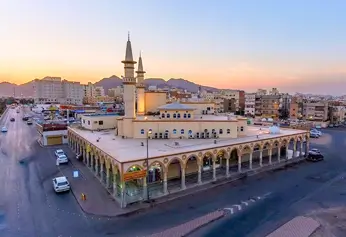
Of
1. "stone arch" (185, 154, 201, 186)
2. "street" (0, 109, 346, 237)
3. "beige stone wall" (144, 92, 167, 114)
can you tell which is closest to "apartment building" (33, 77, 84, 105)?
"beige stone wall" (144, 92, 167, 114)

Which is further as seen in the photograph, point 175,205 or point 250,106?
point 250,106

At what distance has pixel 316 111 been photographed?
85.2 meters

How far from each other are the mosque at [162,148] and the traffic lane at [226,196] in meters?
2.07

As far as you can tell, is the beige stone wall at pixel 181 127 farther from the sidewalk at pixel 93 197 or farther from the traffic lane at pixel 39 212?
the traffic lane at pixel 39 212

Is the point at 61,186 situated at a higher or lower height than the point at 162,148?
lower

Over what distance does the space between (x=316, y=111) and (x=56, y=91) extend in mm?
161453

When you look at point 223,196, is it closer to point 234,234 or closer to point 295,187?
point 234,234

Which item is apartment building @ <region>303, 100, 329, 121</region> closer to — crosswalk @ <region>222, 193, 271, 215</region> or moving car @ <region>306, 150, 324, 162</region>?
moving car @ <region>306, 150, 324, 162</region>

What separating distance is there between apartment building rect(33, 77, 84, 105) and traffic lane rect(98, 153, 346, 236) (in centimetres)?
16015

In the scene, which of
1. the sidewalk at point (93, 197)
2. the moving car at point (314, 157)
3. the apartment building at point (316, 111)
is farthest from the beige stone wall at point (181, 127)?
the apartment building at point (316, 111)

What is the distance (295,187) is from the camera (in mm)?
25688

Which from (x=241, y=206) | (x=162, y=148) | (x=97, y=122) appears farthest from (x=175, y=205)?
(x=97, y=122)

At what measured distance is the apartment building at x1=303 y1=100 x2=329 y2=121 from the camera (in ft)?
275

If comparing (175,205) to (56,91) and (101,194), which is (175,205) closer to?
(101,194)
